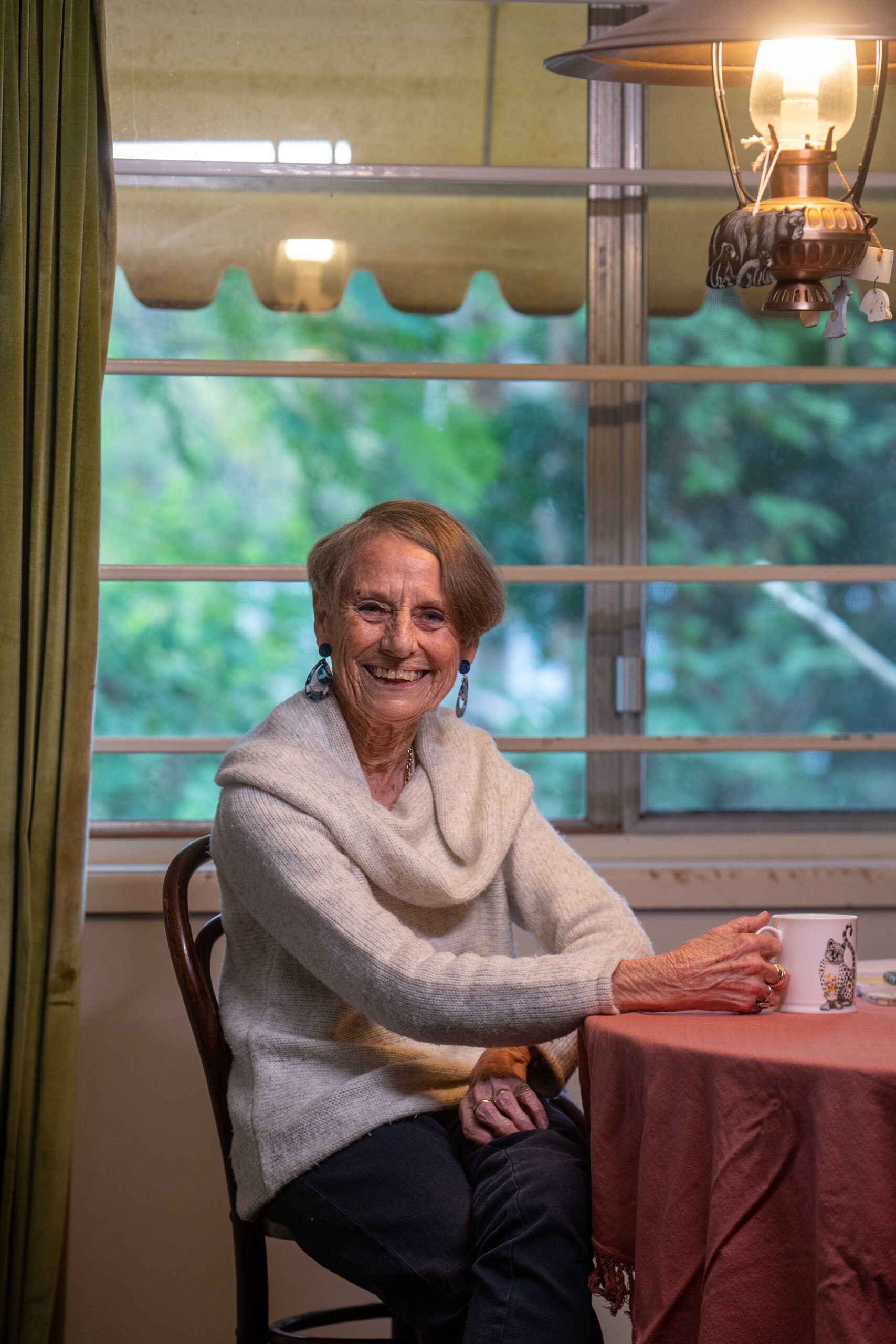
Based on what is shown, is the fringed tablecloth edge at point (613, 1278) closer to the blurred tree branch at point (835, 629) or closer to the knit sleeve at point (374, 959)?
the knit sleeve at point (374, 959)

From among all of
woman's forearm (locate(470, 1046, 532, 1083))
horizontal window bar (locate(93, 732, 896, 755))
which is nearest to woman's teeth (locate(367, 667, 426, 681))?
woman's forearm (locate(470, 1046, 532, 1083))

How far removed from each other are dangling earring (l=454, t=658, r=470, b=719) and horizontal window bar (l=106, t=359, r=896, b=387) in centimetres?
87

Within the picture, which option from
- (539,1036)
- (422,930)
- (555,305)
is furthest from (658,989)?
(555,305)

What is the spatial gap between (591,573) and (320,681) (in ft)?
3.03

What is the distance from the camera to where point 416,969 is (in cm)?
162

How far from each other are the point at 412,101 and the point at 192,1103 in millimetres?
2200

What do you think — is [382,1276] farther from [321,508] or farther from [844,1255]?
[321,508]

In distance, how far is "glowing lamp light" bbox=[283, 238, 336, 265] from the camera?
2.78 meters

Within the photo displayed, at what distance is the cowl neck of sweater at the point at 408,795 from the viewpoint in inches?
70.7

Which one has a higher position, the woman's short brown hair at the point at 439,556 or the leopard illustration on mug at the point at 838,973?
the woman's short brown hair at the point at 439,556

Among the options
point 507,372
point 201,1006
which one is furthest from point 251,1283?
point 507,372

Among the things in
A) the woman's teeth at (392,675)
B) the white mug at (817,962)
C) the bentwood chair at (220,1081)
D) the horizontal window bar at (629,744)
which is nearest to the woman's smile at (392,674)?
the woman's teeth at (392,675)

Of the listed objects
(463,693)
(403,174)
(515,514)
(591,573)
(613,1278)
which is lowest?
(613,1278)

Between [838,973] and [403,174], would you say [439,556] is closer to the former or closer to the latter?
[838,973]
